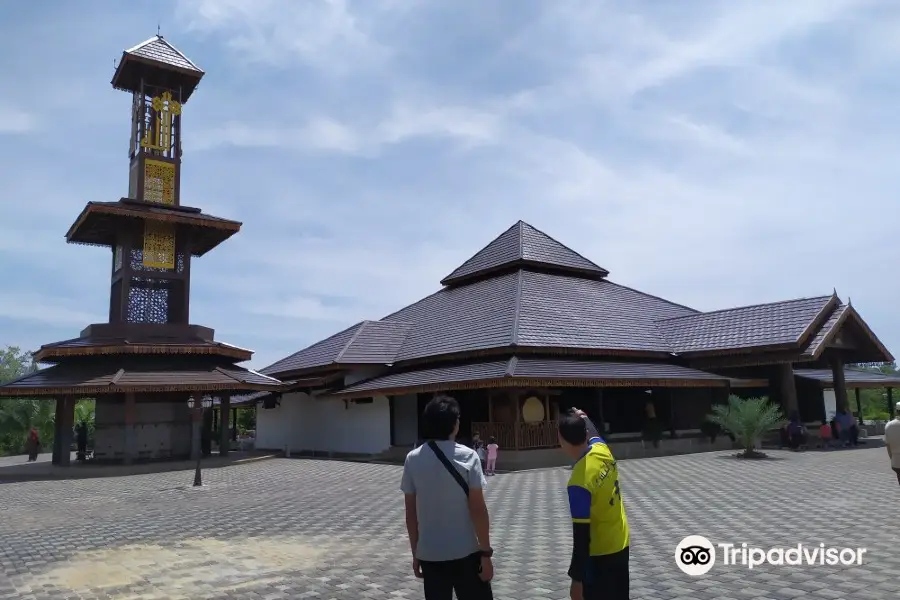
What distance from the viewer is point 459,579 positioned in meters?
3.58

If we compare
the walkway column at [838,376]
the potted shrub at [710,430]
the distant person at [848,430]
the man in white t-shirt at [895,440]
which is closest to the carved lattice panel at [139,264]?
the potted shrub at [710,430]

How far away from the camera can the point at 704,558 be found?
22.0 feet

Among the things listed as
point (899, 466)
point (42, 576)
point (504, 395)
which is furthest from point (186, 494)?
point (899, 466)

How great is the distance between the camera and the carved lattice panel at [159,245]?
79.6 ft

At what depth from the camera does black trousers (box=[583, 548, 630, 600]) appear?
3582 millimetres

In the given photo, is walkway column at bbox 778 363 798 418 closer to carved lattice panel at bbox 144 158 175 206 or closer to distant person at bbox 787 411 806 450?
distant person at bbox 787 411 806 450

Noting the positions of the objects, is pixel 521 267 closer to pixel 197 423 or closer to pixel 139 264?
pixel 197 423

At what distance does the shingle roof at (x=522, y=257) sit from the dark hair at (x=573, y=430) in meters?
23.2

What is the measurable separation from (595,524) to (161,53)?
27446mm

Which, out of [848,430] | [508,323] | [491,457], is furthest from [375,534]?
[848,430]

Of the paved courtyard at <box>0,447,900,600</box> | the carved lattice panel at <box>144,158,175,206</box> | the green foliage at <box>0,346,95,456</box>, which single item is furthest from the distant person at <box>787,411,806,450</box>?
the green foliage at <box>0,346,95,456</box>

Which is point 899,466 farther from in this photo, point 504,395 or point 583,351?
point 583,351

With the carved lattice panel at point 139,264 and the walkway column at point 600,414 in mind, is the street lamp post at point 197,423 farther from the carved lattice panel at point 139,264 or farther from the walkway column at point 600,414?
the walkway column at point 600,414

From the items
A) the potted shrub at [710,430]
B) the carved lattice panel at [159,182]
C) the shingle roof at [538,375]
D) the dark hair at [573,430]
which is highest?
the carved lattice panel at [159,182]
